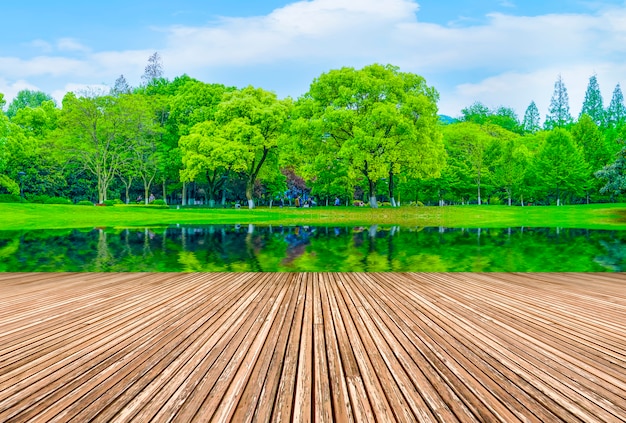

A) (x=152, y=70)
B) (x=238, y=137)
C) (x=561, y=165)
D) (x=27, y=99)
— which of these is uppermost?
(x=27, y=99)

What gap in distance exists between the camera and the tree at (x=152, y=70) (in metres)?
63.2

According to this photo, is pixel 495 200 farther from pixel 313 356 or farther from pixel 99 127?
pixel 313 356

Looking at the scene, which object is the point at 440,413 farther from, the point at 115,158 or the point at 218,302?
the point at 115,158

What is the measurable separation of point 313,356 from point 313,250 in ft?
45.3

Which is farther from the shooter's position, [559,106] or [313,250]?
[559,106]

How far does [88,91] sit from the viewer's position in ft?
143

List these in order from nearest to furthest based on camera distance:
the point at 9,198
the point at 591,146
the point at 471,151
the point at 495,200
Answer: the point at 9,198, the point at 591,146, the point at 471,151, the point at 495,200

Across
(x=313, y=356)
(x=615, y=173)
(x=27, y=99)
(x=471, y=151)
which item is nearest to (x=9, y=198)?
(x=313, y=356)

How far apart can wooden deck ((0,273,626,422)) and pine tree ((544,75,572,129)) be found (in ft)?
333

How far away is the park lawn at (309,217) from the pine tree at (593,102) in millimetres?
60416

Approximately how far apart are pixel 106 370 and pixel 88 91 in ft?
156

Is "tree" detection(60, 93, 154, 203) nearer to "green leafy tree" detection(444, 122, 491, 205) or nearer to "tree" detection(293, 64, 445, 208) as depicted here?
"tree" detection(293, 64, 445, 208)

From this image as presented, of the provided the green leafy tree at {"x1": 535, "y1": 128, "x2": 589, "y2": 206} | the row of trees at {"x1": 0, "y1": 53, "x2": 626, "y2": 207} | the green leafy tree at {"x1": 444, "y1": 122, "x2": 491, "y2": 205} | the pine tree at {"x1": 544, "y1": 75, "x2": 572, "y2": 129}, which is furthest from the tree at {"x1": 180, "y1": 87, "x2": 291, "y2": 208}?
the pine tree at {"x1": 544, "y1": 75, "x2": 572, "y2": 129}

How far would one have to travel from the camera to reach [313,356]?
4.32m
